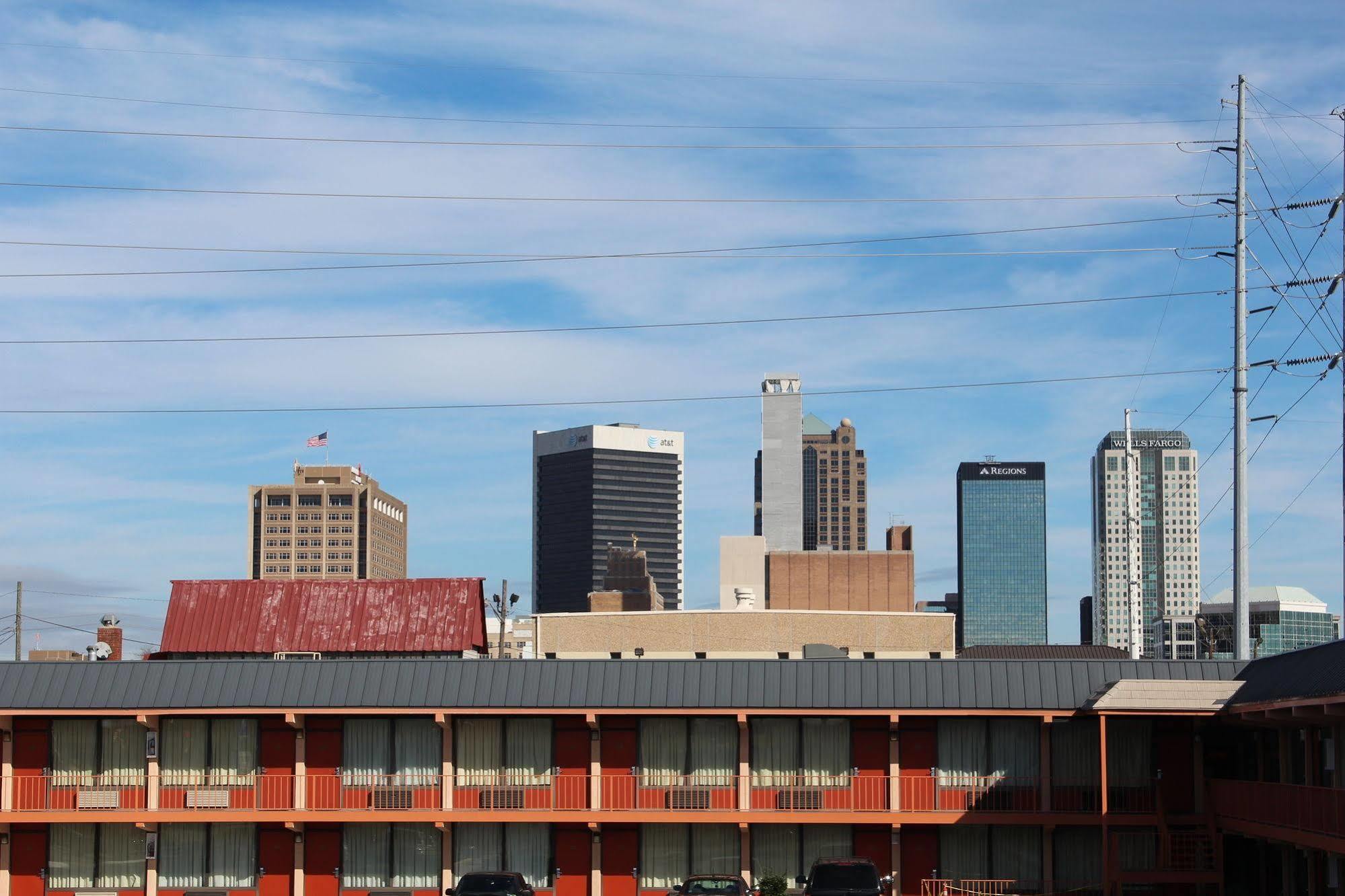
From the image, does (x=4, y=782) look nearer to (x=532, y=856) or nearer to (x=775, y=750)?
(x=532, y=856)

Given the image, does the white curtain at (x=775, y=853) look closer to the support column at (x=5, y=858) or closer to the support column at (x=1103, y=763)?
the support column at (x=1103, y=763)

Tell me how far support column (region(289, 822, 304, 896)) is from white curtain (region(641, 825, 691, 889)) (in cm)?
838

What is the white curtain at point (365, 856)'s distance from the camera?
39500 millimetres

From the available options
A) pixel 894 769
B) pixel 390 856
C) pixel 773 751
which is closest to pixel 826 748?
pixel 773 751

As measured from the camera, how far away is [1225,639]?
188750 mm

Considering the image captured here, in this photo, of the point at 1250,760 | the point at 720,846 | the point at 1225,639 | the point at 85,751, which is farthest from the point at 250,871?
the point at 1225,639

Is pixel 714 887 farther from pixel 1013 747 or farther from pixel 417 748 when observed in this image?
pixel 417 748

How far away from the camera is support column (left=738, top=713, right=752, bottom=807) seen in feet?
126

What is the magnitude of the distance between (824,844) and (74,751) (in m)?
18.9

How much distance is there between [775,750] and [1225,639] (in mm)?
162576

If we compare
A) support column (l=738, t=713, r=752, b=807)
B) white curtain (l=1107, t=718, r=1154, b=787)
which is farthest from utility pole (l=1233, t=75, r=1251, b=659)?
support column (l=738, t=713, r=752, b=807)

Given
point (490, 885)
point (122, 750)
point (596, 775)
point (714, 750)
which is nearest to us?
point (490, 885)

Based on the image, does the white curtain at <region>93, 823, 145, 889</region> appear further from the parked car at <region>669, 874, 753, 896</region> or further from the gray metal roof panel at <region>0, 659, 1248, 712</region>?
the parked car at <region>669, 874, 753, 896</region>

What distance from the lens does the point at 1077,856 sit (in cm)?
3862
